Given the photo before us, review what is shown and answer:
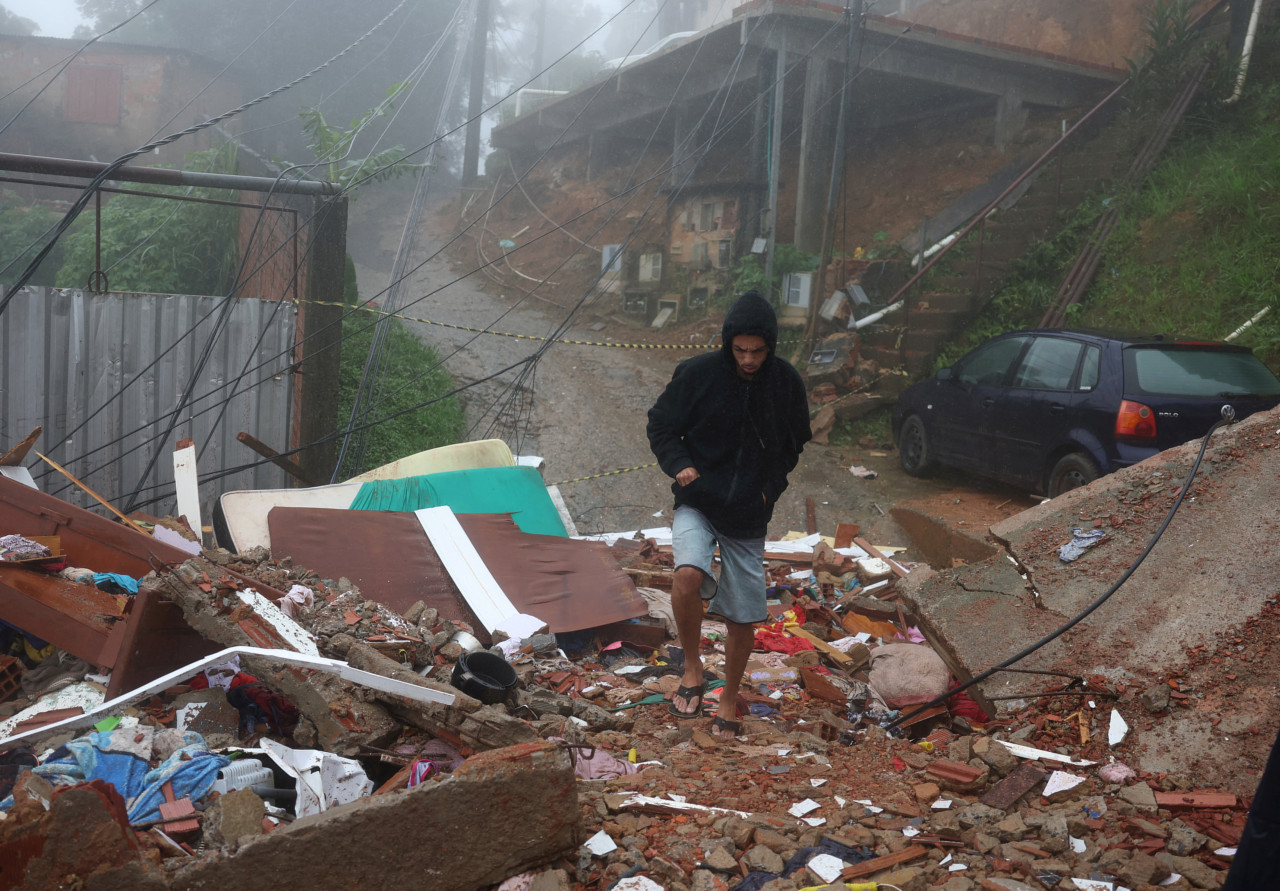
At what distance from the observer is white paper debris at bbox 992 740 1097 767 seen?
10.6ft

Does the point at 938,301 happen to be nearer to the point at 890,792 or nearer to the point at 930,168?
the point at 930,168

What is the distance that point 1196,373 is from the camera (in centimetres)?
696

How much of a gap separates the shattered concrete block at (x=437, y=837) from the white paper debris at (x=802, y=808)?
770mm

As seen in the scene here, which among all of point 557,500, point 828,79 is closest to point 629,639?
point 557,500

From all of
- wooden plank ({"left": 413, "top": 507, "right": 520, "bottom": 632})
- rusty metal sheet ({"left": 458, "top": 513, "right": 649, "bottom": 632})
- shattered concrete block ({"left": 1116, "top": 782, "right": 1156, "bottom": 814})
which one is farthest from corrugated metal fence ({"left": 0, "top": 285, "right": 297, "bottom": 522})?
shattered concrete block ({"left": 1116, "top": 782, "right": 1156, "bottom": 814})

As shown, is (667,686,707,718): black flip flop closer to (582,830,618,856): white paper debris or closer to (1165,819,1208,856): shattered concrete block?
(582,830,618,856): white paper debris

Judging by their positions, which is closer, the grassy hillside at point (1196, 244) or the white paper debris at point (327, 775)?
the white paper debris at point (327, 775)

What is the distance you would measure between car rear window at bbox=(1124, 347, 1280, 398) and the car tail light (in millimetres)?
147

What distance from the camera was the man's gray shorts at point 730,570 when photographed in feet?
12.9

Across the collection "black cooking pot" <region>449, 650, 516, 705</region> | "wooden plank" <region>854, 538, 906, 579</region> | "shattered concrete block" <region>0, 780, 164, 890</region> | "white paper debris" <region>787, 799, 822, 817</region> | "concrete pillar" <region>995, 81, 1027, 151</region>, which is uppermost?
"concrete pillar" <region>995, 81, 1027, 151</region>

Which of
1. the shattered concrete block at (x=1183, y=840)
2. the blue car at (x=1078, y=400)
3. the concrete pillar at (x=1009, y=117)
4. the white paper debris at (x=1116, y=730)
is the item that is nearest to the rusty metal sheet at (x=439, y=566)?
the white paper debris at (x=1116, y=730)

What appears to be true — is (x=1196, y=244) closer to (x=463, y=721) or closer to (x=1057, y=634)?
(x=1057, y=634)

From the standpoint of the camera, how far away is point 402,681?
309cm

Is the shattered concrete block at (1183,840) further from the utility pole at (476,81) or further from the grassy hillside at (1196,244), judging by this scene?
the utility pole at (476,81)
